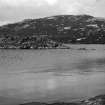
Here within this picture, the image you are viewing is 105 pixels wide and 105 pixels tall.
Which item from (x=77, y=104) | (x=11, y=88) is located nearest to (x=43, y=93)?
(x=11, y=88)

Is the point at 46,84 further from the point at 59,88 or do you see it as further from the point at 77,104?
the point at 77,104

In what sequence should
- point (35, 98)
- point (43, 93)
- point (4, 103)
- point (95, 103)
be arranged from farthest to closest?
1. point (43, 93)
2. point (35, 98)
3. point (4, 103)
4. point (95, 103)

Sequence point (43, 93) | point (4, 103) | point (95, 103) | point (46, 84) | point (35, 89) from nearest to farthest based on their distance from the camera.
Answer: point (95, 103) → point (4, 103) → point (43, 93) → point (35, 89) → point (46, 84)

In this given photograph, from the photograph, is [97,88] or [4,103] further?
[97,88]

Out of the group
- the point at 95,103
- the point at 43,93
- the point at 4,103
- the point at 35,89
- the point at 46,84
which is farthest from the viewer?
the point at 46,84

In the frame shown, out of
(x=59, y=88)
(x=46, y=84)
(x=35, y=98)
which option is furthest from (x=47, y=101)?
(x=46, y=84)

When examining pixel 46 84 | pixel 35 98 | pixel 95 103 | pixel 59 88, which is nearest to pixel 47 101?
pixel 35 98

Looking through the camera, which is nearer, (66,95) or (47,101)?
(47,101)

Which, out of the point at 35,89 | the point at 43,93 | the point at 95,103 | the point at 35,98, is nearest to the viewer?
the point at 95,103

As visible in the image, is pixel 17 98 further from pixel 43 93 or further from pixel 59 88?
pixel 59 88
